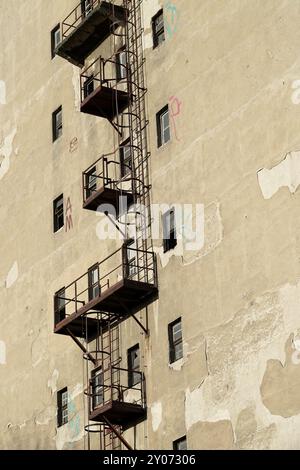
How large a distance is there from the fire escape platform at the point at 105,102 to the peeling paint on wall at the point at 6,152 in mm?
7677

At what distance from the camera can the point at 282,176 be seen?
35281mm

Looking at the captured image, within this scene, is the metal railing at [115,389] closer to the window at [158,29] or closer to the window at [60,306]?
the window at [60,306]

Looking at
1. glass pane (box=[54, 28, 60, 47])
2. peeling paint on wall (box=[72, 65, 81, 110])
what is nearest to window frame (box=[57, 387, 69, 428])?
peeling paint on wall (box=[72, 65, 81, 110])

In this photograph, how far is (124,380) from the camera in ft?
129

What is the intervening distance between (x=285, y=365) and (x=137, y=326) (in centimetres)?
693

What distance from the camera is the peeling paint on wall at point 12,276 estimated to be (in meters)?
48.1

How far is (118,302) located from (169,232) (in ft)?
8.60

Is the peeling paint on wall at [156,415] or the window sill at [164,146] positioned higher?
the window sill at [164,146]

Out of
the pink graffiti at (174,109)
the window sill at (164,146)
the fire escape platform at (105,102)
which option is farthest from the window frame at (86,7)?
the window sill at (164,146)

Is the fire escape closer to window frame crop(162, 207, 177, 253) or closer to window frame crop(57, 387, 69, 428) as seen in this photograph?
window frame crop(162, 207, 177, 253)

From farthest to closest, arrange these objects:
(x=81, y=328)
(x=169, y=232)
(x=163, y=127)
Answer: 1. (x=81, y=328)
2. (x=163, y=127)
3. (x=169, y=232)

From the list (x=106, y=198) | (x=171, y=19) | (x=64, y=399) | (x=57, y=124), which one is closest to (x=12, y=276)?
(x=57, y=124)

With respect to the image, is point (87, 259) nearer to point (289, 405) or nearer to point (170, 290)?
point (170, 290)

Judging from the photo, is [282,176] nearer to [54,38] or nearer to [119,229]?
[119,229]
